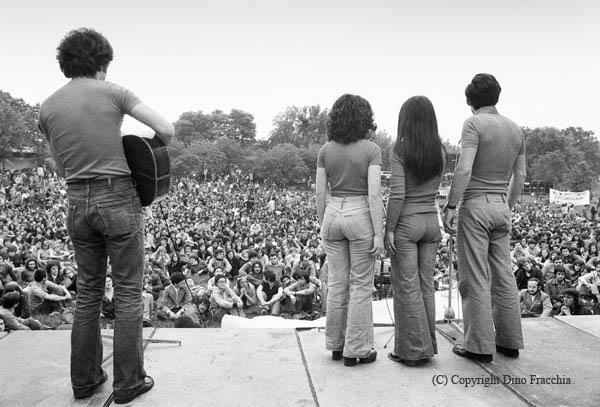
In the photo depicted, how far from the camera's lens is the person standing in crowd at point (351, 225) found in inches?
104

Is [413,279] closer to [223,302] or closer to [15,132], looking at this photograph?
[223,302]

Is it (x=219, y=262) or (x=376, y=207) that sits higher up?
(x=376, y=207)

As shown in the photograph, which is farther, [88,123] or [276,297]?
[276,297]

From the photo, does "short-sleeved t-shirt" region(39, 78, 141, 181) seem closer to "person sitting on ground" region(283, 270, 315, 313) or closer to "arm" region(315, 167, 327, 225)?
"arm" region(315, 167, 327, 225)

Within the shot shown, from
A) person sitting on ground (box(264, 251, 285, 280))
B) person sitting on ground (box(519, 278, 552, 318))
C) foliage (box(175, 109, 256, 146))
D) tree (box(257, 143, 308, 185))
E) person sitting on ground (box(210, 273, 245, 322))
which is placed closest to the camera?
person sitting on ground (box(519, 278, 552, 318))

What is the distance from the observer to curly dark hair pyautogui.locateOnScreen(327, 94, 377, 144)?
8.77 feet

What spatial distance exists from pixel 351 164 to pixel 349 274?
0.64 m

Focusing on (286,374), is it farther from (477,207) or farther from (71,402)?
(477,207)

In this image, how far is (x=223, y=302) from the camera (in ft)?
25.5

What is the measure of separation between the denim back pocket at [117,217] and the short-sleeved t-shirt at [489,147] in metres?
1.86

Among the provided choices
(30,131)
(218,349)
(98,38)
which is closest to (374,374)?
(218,349)

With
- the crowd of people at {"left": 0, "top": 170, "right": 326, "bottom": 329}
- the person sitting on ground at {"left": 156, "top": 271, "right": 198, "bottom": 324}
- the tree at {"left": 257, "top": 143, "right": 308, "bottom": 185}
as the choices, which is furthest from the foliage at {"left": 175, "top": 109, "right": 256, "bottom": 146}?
the person sitting on ground at {"left": 156, "top": 271, "right": 198, "bottom": 324}

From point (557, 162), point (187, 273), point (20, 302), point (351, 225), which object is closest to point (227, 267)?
point (187, 273)

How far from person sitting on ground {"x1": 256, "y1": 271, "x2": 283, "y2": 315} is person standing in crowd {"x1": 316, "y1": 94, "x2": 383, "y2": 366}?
18.4 feet
